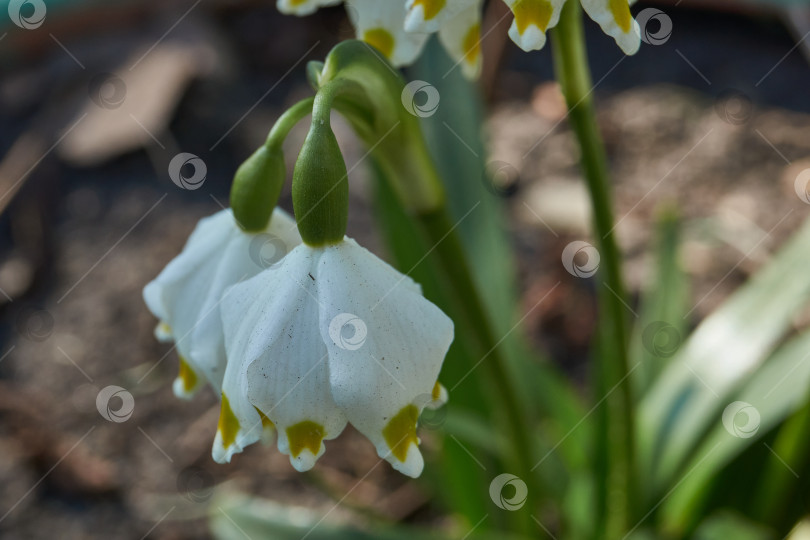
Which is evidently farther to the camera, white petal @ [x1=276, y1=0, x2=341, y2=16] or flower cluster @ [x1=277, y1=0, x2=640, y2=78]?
white petal @ [x1=276, y1=0, x2=341, y2=16]

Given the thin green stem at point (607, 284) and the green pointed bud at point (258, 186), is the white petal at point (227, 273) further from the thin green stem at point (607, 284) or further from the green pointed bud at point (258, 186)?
the thin green stem at point (607, 284)

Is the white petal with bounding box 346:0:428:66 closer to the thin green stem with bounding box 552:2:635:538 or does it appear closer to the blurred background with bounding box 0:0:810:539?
the thin green stem with bounding box 552:2:635:538

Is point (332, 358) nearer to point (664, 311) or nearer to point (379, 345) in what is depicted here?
point (379, 345)

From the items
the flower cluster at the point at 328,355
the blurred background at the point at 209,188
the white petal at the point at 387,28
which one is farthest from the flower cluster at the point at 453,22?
the blurred background at the point at 209,188

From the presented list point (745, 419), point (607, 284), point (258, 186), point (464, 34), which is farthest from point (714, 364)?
point (258, 186)

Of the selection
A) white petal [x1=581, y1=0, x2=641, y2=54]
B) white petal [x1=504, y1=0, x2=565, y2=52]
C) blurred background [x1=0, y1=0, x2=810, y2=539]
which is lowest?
blurred background [x1=0, y1=0, x2=810, y2=539]

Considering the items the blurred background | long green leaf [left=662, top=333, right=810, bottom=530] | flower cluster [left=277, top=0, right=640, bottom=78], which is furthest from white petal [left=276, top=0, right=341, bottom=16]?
long green leaf [left=662, top=333, right=810, bottom=530]

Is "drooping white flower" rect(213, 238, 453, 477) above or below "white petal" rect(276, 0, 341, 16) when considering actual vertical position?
below
